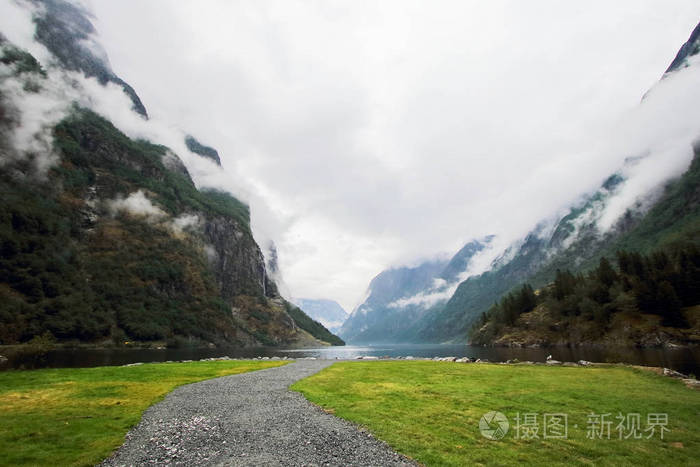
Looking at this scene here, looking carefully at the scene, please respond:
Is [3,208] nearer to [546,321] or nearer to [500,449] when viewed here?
[500,449]

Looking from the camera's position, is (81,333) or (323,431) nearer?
(323,431)

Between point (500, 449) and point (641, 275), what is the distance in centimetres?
11871

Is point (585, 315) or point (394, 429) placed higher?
Answer: point (585, 315)

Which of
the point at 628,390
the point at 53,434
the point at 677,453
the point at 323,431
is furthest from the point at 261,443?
the point at 628,390

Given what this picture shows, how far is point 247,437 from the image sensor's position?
1589 cm

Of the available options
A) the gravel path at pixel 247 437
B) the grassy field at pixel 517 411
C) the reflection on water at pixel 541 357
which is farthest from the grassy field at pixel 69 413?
the reflection on water at pixel 541 357

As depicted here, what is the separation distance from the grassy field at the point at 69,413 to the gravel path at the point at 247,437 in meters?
1.09

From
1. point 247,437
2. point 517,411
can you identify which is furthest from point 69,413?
point 517,411

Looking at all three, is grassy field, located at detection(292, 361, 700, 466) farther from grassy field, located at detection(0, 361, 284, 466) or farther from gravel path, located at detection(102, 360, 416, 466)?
grassy field, located at detection(0, 361, 284, 466)

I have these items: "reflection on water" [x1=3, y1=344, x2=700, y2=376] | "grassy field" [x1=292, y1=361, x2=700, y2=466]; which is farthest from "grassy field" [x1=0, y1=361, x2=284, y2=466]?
"reflection on water" [x1=3, y1=344, x2=700, y2=376]

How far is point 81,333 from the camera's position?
5733 inches

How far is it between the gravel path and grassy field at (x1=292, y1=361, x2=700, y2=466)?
1.41 meters

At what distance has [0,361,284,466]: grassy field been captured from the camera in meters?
13.4

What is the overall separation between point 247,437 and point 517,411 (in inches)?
588
